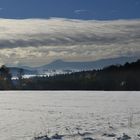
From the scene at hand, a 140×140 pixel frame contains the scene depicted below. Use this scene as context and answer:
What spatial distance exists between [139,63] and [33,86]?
139 feet

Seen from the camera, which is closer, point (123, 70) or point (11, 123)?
point (11, 123)

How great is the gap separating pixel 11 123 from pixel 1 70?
121 metres

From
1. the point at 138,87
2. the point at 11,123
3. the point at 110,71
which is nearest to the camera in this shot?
the point at 11,123

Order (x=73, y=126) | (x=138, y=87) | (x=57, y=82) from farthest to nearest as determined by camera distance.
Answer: (x=57, y=82) < (x=138, y=87) < (x=73, y=126)

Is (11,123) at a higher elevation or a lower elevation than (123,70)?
lower

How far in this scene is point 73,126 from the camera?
22062 millimetres

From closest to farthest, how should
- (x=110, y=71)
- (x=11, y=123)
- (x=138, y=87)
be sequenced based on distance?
(x=11, y=123), (x=138, y=87), (x=110, y=71)

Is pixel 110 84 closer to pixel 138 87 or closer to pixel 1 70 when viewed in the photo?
pixel 138 87

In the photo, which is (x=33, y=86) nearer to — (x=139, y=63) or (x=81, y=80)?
(x=81, y=80)

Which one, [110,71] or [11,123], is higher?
[110,71]

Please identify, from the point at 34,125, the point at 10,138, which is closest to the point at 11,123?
the point at 34,125

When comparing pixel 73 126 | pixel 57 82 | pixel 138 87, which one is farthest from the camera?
pixel 57 82

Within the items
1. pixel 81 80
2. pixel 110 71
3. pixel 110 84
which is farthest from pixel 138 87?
pixel 110 71

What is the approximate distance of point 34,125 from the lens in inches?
918
